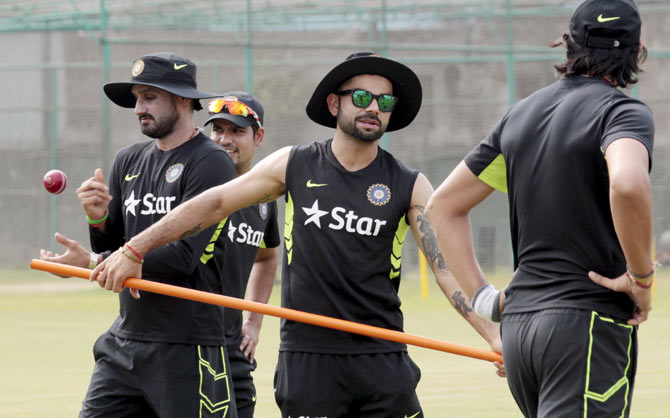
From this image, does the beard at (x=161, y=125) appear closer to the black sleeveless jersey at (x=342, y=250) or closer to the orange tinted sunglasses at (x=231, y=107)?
the black sleeveless jersey at (x=342, y=250)

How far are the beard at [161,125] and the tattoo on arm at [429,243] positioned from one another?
59.4 inches

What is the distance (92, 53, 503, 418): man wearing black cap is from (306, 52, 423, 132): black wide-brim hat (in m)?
0.01

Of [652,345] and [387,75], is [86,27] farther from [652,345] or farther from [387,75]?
[387,75]

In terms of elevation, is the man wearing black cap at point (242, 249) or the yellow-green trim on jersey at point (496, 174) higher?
the yellow-green trim on jersey at point (496, 174)

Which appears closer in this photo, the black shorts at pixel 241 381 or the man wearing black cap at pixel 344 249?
the man wearing black cap at pixel 344 249

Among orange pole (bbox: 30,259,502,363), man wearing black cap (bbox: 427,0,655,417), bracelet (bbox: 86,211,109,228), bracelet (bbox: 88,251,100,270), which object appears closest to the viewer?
man wearing black cap (bbox: 427,0,655,417)

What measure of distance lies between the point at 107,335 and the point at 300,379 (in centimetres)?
123

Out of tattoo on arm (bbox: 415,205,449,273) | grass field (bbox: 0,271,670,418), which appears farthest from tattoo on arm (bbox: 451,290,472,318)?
grass field (bbox: 0,271,670,418)

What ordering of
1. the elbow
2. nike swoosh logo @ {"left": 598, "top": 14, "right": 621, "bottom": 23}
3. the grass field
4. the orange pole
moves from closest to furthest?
1. the elbow
2. nike swoosh logo @ {"left": 598, "top": 14, "right": 621, "bottom": 23}
3. the orange pole
4. the grass field

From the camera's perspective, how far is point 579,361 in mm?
4027

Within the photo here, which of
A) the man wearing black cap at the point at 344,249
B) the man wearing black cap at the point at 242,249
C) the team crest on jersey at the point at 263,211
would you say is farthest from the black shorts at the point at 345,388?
the team crest on jersey at the point at 263,211

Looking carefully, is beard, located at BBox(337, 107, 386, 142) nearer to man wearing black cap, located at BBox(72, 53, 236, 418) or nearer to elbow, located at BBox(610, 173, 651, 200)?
man wearing black cap, located at BBox(72, 53, 236, 418)

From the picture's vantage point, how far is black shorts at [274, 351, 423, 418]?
520 centimetres

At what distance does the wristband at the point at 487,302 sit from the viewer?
4480 mm
